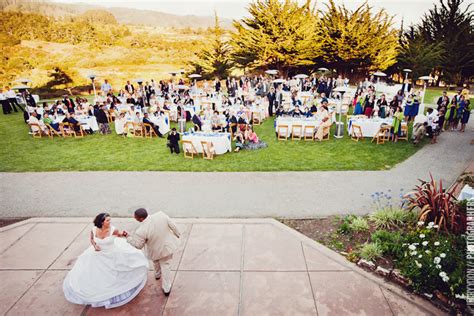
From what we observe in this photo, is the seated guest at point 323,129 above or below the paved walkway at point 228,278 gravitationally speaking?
above

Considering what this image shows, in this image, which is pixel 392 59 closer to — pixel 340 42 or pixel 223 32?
pixel 340 42

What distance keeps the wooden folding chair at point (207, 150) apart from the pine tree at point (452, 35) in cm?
2728

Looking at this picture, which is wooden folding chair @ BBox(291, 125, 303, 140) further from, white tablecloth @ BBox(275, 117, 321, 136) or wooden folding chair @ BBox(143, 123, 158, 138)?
wooden folding chair @ BBox(143, 123, 158, 138)

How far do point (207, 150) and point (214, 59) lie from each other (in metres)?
23.8

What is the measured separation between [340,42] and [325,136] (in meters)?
20.0

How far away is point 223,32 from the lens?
32.0m

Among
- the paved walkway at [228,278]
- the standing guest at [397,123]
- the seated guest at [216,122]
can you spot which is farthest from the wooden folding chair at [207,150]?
the standing guest at [397,123]

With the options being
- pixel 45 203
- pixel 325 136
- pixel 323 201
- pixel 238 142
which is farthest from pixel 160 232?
pixel 325 136

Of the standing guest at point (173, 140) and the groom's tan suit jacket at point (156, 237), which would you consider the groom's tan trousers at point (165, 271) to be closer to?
the groom's tan suit jacket at point (156, 237)

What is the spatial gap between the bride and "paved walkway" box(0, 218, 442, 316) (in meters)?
0.21

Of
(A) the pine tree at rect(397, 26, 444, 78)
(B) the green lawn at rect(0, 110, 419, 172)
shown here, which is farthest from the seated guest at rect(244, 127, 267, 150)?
(A) the pine tree at rect(397, 26, 444, 78)

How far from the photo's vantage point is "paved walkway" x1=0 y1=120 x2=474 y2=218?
301 inches

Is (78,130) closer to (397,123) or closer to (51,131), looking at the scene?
(51,131)

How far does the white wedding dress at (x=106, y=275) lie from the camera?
456 centimetres
